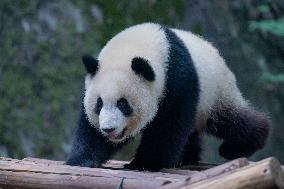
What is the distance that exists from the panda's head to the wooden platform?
381mm

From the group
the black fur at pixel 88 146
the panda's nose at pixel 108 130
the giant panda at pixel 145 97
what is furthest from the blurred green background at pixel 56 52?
the panda's nose at pixel 108 130

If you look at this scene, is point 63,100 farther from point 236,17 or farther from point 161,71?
point 161,71

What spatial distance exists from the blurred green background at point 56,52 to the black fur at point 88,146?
283 cm

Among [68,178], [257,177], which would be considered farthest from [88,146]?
[257,177]

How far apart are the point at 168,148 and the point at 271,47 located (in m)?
4.20

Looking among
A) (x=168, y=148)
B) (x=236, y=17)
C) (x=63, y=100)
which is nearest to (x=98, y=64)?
(x=168, y=148)

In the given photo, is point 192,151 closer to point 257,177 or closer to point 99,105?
point 99,105

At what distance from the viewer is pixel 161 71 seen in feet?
14.8

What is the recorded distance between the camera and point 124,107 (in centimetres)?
432

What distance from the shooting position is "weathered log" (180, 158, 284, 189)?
296 cm

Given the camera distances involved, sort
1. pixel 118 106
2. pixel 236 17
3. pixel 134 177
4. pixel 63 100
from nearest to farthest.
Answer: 1. pixel 134 177
2. pixel 118 106
3. pixel 63 100
4. pixel 236 17

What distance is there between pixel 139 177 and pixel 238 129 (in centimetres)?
170

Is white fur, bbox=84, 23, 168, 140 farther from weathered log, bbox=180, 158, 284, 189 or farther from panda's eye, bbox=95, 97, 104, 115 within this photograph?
weathered log, bbox=180, 158, 284, 189

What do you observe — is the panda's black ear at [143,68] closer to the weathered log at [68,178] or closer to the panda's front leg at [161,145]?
the panda's front leg at [161,145]
